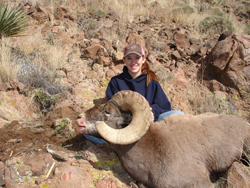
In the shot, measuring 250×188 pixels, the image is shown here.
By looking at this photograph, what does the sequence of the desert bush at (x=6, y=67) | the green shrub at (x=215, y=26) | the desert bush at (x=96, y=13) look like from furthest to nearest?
the green shrub at (x=215, y=26), the desert bush at (x=96, y=13), the desert bush at (x=6, y=67)

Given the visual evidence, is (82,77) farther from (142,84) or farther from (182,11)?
(182,11)

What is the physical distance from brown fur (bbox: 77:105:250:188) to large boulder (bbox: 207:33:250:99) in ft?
12.9

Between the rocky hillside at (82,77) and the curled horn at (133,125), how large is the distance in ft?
2.46

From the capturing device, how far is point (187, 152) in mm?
2625

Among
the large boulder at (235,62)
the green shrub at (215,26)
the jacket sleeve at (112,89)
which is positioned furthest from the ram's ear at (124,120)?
the green shrub at (215,26)

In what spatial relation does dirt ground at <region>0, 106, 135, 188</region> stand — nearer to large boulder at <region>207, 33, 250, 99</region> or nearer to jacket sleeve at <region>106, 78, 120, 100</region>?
jacket sleeve at <region>106, 78, 120, 100</region>

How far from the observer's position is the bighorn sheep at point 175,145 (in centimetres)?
255

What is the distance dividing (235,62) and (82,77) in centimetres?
499

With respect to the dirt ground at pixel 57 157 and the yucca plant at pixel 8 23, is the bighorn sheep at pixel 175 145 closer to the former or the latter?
the dirt ground at pixel 57 157

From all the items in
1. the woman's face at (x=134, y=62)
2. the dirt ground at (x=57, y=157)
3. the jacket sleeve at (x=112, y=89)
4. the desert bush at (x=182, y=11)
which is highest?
the desert bush at (x=182, y=11)

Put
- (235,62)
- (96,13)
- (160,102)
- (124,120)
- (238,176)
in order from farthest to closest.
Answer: (96,13) → (235,62) → (160,102) → (124,120) → (238,176)

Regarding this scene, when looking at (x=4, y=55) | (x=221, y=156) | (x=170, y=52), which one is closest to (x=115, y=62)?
(x=170, y=52)

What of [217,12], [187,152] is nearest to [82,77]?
[187,152]

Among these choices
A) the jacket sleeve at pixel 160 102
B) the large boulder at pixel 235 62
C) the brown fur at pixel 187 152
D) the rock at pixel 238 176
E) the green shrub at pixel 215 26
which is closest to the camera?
the rock at pixel 238 176
